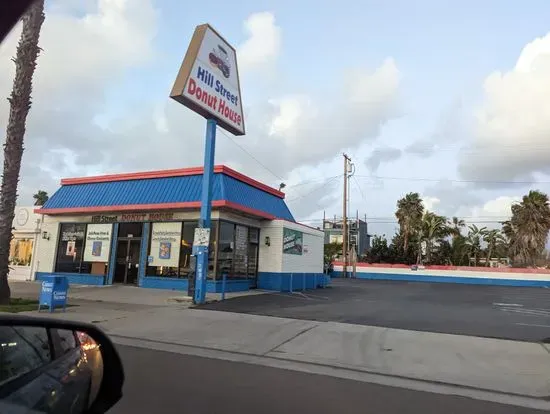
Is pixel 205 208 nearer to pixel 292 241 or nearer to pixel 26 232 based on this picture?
pixel 292 241

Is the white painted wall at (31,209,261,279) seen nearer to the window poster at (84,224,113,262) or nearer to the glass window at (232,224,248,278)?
the window poster at (84,224,113,262)

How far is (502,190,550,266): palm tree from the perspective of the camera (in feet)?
188

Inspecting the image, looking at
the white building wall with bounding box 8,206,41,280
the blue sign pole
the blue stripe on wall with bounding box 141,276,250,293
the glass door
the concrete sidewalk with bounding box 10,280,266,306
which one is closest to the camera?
the blue sign pole

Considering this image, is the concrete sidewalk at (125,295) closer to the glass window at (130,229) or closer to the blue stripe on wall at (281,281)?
the blue stripe on wall at (281,281)

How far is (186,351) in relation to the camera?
31.5 feet

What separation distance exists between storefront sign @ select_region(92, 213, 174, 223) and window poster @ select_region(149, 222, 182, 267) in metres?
0.33

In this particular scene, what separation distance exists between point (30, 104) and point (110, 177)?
31.2ft

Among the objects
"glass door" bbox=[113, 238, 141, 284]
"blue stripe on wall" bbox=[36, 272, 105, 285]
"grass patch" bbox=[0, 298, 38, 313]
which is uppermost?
"glass door" bbox=[113, 238, 141, 284]

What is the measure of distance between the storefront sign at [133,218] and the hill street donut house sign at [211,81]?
5.90m

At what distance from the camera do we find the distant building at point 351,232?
8044 centimetres

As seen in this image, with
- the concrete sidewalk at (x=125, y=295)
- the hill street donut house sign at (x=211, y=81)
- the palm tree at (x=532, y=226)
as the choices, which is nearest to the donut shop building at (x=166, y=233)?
the concrete sidewalk at (x=125, y=295)

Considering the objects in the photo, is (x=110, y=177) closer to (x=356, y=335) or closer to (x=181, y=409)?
(x=356, y=335)

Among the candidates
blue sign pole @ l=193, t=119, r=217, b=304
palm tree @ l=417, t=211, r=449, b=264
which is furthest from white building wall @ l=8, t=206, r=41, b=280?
palm tree @ l=417, t=211, r=449, b=264

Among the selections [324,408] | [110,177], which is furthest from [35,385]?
[110,177]
